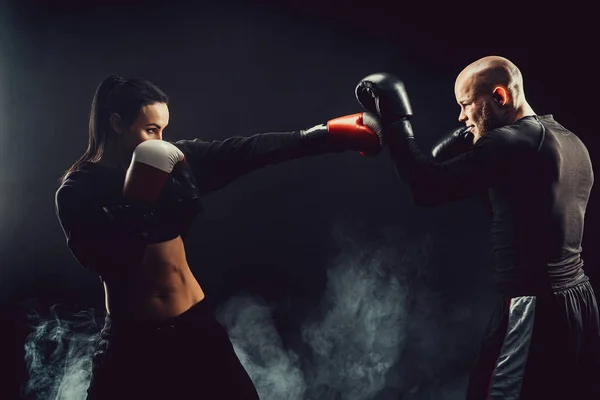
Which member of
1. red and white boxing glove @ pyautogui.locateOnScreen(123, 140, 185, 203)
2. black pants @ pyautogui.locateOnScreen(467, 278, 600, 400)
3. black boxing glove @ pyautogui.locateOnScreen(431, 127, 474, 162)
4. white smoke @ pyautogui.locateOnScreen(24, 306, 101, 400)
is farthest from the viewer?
white smoke @ pyautogui.locateOnScreen(24, 306, 101, 400)

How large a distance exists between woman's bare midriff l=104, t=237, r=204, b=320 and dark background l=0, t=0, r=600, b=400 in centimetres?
110

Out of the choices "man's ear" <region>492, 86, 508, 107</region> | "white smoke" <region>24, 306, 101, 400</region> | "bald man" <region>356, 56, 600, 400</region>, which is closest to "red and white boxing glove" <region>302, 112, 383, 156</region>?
"bald man" <region>356, 56, 600, 400</region>

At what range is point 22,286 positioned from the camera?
10.8 ft

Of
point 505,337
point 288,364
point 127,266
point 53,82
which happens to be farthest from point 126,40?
point 505,337

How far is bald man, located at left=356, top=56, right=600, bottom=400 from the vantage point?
1.96 meters

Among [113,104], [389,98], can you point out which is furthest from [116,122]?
[389,98]

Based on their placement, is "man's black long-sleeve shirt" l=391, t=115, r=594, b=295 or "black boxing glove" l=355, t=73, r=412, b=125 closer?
"man's black long-sleeve shirt" l=391, t=115, r=594, b=295

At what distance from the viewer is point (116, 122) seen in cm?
237

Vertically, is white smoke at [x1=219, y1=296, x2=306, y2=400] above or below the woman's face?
below

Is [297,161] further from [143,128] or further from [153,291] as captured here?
[153,291]

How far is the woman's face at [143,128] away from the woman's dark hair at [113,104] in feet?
0.07

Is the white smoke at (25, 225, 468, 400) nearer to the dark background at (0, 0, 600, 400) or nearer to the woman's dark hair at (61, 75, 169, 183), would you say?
the dark background at (0, 0, 600, 400)

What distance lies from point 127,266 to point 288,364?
1538 millimetres

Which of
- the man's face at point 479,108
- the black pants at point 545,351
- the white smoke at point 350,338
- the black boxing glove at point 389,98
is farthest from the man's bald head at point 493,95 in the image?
the white smoke at point 350,338
